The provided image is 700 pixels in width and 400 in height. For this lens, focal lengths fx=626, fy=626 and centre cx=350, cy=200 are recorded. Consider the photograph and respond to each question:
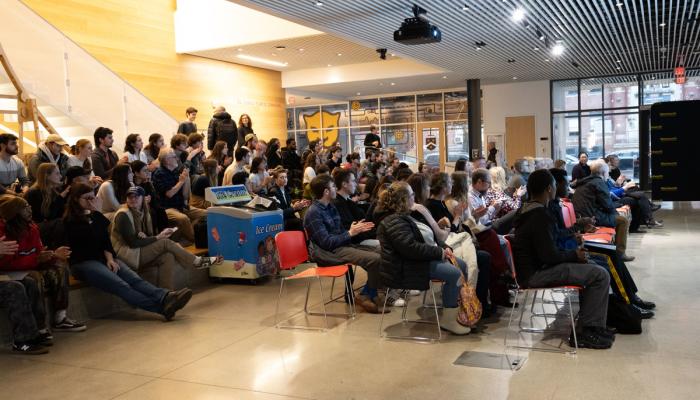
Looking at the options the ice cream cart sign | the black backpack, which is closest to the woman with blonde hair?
the black backpack

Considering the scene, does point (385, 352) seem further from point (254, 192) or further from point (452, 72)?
point (452, 72)

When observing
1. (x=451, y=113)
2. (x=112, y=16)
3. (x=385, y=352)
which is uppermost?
(x=112, y=16)

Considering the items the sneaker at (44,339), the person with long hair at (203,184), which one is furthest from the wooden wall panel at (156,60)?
the sneaker at (44,339)

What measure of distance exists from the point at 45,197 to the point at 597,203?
6.21m

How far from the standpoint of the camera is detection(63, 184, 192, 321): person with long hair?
226 inches

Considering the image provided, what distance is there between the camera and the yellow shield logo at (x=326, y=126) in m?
A: 24.2

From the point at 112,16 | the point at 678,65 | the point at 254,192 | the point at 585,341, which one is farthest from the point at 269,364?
the point at 678,65

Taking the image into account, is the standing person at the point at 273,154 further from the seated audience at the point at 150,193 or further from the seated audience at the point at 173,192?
the seated audience at the point at 150,193

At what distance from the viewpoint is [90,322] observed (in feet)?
19.8

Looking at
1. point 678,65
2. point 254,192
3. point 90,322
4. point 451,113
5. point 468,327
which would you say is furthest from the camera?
point 451,113

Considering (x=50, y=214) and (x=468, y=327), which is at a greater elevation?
(x=50, y=214)

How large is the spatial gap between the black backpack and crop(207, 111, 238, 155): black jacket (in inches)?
320

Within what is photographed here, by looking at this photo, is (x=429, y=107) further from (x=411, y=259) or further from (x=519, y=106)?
(x=411, y=259)

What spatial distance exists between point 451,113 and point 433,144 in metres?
1.28
